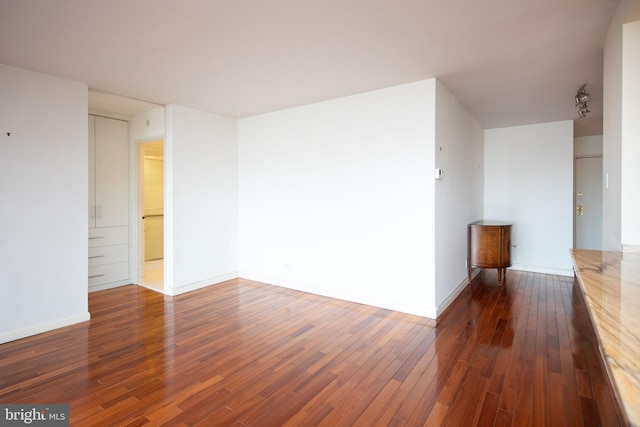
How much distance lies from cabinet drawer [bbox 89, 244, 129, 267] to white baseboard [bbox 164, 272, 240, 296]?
1061mm

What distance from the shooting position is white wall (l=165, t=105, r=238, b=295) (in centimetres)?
445

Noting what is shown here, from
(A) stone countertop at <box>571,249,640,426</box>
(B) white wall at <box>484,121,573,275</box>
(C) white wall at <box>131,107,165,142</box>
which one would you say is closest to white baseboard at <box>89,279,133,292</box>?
(C) white wall at <box>131,107,165,142</box>

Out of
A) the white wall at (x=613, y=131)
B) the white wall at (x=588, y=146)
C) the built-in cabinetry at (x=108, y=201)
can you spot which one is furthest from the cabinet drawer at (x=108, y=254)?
the white wall at (x=588, y=146)

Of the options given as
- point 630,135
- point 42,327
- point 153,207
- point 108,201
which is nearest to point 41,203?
point 42,327

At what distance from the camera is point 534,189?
567 cm

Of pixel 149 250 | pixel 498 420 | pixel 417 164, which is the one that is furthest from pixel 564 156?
pixel 149 250

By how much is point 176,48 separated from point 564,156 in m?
5.94

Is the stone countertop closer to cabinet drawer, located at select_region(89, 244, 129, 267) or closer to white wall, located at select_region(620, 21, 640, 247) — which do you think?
white wall, located at select_region(620, 21, 640, 247)

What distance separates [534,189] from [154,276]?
6.81 m

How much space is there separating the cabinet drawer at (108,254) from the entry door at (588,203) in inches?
324

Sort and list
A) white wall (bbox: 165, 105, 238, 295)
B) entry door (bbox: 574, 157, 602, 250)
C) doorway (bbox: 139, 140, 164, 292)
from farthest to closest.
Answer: doorway (bbox: 139, 140, 164, 292)
entry door (bbox: 574, 157, 602, 250)
white wall (bbox: 165, 105, 238, 295)

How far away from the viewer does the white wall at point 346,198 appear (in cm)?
362

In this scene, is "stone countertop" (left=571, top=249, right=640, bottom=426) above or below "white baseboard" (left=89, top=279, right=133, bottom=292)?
above

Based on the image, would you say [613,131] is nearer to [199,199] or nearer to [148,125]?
[199,199]
